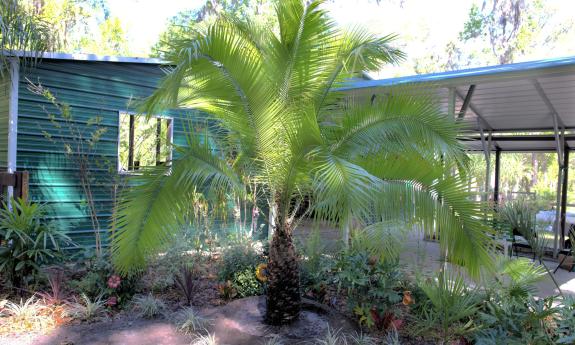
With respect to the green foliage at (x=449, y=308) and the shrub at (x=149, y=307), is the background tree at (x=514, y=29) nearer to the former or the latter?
the green foliage at (x=449, y=308)

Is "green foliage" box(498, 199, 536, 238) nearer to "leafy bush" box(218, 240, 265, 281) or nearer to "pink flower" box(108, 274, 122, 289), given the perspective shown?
"leafy bush" box(218, 240, 265, 281)

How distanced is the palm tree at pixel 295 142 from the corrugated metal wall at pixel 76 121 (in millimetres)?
2846

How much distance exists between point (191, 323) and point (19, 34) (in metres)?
4.96

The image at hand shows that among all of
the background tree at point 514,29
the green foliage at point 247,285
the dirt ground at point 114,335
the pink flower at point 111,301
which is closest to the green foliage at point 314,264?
the green foliage at point 247,285

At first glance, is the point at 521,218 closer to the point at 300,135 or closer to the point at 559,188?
the point at 300,135

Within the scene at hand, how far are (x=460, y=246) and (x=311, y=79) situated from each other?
2.20 metres

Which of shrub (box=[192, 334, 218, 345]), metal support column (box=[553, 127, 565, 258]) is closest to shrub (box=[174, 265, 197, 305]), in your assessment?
shrub (box=[192, 334, 218, 345])

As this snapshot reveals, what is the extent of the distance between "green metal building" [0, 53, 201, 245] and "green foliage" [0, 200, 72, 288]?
173 centimetres

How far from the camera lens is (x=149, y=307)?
16.8 feet

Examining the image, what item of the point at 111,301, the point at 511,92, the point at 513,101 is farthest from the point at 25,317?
the point at 513,101

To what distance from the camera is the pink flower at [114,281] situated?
16.9 feet

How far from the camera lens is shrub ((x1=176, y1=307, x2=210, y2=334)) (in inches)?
183

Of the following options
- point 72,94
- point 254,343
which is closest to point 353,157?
point 254,343

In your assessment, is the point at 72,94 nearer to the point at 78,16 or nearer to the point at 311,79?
the point at 311,79
